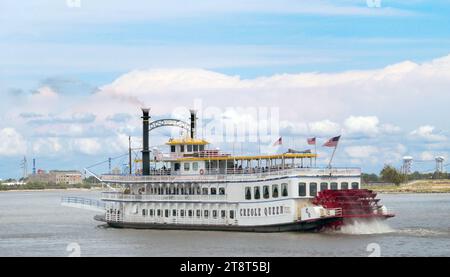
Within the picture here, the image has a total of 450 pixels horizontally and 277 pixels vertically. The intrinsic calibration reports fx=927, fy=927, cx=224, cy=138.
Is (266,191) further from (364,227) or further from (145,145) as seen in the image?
(145,145)

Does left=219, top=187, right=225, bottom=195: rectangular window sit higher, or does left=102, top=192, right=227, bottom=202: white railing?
left=219, top=187, right=225, bottom=195: rectangular window

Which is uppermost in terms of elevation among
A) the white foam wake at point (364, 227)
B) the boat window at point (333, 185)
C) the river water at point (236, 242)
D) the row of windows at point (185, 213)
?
the boat window at point (333, 185)

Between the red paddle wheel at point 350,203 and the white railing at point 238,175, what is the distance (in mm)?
1643

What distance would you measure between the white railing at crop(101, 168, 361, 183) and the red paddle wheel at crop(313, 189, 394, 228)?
1643 millimetres

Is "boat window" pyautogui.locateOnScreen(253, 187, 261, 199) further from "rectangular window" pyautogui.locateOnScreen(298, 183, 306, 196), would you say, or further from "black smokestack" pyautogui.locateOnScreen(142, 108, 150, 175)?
"black smokestack" pyautogui.locateOnScreen(142, 108, 150, 175)

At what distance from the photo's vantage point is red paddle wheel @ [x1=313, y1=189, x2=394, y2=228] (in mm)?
58781

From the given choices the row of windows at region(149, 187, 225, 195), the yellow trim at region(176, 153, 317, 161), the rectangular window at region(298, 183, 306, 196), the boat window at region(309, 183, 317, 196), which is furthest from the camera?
the row of windows at region(149, 187, 225, 195)

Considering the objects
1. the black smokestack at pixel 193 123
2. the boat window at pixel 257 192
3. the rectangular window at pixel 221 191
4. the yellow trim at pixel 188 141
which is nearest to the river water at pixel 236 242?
the boat window at pixel 257 192

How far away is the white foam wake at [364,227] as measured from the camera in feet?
195

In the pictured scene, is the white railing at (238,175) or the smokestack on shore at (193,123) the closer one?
the white railing at (238,175)

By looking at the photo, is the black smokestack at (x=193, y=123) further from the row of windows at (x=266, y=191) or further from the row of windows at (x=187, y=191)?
the row of windows at (x=266, y=191)

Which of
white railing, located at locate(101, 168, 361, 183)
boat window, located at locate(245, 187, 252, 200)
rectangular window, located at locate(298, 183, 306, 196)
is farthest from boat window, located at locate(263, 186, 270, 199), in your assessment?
rectangular window, located at locate(298, 183, 306, 196)
